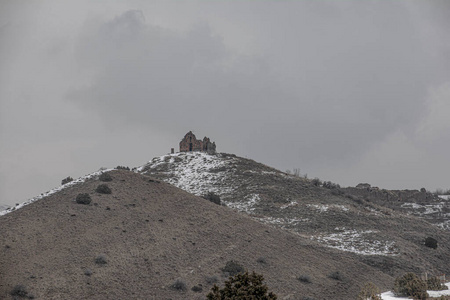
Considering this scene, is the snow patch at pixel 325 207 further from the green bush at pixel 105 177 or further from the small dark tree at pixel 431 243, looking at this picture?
the green bush at pixel 105 177

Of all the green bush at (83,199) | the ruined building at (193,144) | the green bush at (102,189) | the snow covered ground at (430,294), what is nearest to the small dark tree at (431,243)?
the snow covered ground at (430,294)

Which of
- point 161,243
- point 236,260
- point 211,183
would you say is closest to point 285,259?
point 236,260

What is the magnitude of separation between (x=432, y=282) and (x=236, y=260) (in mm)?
15205

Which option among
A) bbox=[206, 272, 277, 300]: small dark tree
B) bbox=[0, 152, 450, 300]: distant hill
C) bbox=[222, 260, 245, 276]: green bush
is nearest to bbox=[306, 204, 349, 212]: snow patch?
bbox=[0, 152, 450, 300]: distant hill

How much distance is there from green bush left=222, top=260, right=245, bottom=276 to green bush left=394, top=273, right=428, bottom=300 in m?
11.5

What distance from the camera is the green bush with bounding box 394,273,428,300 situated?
3094 cm

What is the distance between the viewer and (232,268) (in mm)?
33781

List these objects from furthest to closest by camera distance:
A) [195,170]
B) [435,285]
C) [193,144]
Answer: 1. [193,144]
2. [195,170]
3. [435,285]

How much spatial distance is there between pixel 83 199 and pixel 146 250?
10144 millimetres

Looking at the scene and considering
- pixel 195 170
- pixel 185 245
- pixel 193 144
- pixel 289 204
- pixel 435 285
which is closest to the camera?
pixel 435 285

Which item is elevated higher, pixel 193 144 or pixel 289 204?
pixel 193 144

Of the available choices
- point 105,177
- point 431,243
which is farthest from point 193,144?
point 431,243

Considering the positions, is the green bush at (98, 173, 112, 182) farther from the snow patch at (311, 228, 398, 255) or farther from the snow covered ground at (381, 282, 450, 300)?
the snow covered ground at (381, 282, 450, 300)

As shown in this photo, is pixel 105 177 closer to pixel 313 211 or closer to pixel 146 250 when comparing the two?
pixel 146 250
